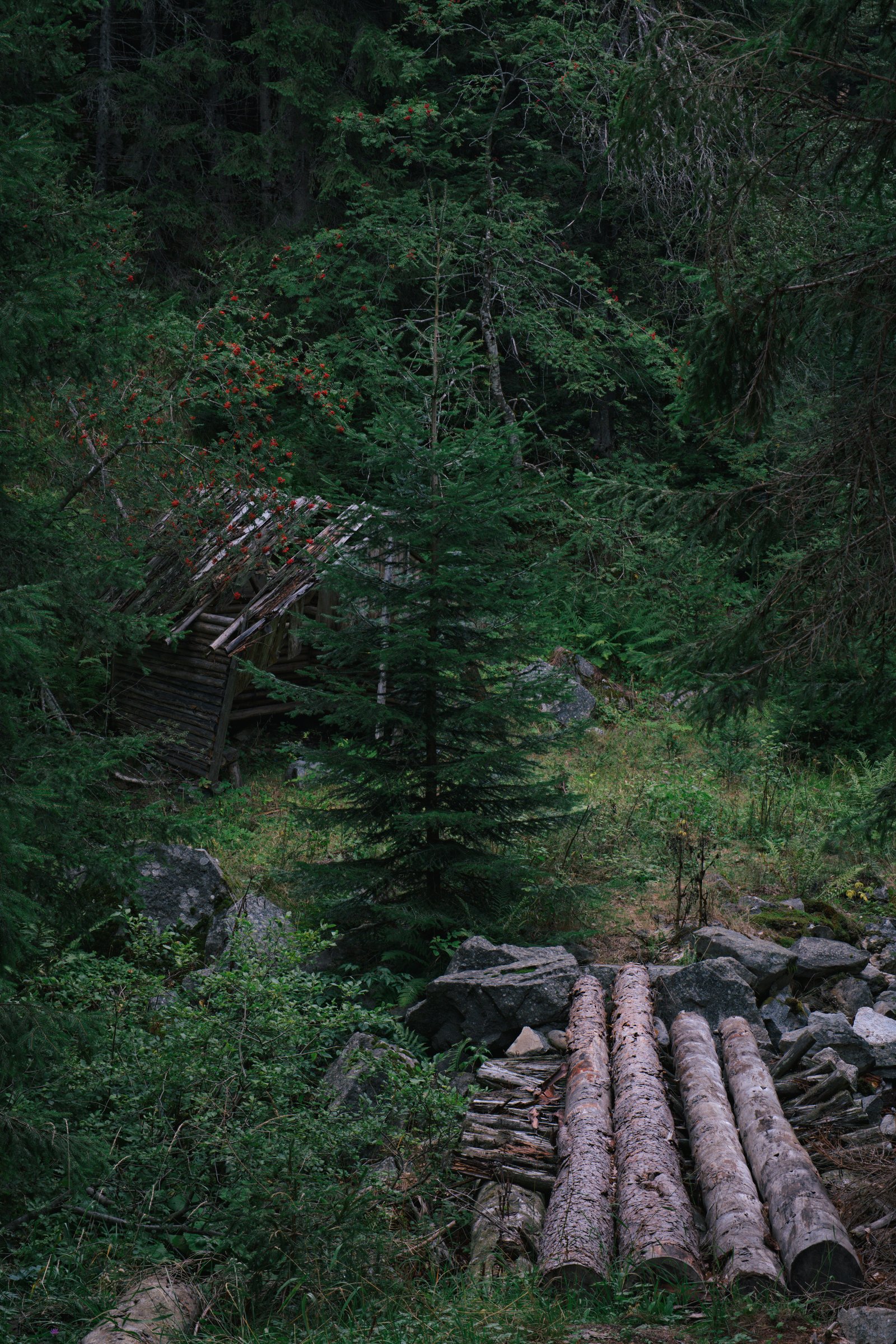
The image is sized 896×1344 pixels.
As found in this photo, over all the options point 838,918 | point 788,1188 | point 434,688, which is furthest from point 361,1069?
point 838,918

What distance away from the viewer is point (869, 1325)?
3.47m

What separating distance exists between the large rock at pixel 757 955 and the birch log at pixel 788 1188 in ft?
3.47

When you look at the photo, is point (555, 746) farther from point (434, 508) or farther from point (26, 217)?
point (26, 217)

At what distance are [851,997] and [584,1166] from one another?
112 inches

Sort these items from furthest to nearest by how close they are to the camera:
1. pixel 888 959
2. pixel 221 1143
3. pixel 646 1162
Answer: pixel 888 959
pixel 646 1162
pixel 221 1143

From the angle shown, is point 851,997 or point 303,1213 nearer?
point 303,1213

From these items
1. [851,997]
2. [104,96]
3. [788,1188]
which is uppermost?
[104,96]

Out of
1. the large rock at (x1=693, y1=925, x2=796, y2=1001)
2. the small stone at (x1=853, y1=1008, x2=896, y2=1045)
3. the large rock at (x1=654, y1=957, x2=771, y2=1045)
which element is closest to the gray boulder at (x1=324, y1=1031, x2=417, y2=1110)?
the large rock at (x1=654, y1=957, x2=771, y2=1045)

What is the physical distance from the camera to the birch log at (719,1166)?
378 centimetres

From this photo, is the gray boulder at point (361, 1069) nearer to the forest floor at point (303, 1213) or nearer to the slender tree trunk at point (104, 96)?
the forest floor at point (303, 1213)

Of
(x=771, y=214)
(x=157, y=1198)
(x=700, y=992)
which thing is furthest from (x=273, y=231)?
(x=157, y=1198)

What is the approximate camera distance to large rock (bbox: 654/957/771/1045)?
20.1ft

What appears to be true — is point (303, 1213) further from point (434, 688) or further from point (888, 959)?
point (888, 959)

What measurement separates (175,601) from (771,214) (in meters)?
7.66
